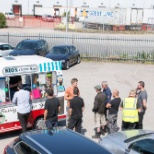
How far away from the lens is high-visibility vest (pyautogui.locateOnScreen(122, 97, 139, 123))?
10992 millimetres

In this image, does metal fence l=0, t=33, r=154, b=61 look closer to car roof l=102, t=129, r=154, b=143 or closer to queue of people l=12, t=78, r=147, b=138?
queue of people l=12, t=78, r=147, b=138

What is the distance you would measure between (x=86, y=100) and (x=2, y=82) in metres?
6.08

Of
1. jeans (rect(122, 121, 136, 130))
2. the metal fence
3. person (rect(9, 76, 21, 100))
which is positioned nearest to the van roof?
person (rect(9, 76, 21, 100))

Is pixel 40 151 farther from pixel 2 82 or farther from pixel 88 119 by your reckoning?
pixel 88 119

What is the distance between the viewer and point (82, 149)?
7.02 m

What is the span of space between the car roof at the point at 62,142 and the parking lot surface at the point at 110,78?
5.53 metres

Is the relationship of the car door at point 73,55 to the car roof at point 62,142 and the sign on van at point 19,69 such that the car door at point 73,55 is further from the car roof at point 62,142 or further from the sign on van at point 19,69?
the car roof at point 62,142

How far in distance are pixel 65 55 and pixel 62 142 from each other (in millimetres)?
17018

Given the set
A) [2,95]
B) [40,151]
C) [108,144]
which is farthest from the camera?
[2,95]

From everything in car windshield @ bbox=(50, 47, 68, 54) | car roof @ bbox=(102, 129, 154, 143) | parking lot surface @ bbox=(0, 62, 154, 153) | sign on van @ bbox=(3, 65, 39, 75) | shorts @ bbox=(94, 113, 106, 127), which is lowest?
parking lot surface @ bbox=(0, 62, 154, 153)

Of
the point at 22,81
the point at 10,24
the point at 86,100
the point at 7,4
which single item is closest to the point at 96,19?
the point at 10,24

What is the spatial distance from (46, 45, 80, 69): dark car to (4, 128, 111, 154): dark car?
15.9 m

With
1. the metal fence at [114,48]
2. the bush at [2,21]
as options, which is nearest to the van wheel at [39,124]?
the metal fence at [114,48]

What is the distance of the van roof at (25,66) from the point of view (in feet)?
37.2
